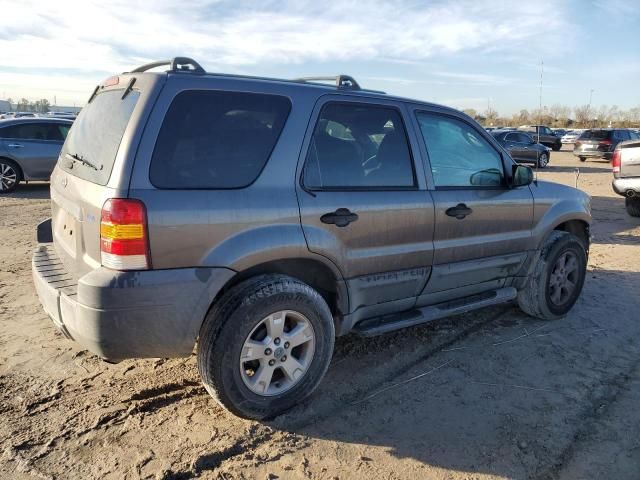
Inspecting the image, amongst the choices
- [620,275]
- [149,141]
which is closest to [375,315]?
[149,141]

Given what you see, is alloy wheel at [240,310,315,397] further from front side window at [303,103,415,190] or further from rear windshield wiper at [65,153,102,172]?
rear windshield wiper at [65,153,102,172]

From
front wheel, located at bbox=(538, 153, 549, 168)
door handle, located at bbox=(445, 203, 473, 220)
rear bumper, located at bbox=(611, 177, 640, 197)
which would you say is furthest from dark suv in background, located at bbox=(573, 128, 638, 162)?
door handle, located at bbox=(445, 203, 473, 220)

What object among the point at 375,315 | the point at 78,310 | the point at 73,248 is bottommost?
the point at 375,315

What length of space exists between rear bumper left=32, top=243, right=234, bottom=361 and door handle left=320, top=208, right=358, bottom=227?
69cm

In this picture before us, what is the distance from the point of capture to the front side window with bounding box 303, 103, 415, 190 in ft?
10.8

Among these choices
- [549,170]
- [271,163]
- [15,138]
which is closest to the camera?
[271,163]

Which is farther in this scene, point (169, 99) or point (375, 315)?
point (375, 315)

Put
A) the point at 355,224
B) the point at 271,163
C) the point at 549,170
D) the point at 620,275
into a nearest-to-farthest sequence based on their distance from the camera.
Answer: the point at 271,163, the point at 355,224, the point at 620,275, the point at 549,170

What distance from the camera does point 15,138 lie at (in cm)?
1148

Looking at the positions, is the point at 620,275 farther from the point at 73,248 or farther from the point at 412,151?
the point at 73,248

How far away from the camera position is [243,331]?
292 centimetres

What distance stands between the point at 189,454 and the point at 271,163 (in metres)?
1.64

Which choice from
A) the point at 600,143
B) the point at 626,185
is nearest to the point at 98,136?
the point at 626,185

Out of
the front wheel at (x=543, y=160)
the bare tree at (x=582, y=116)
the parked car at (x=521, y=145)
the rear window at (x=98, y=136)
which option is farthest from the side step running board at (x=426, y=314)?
the bare tree at (x=582, y=116)
